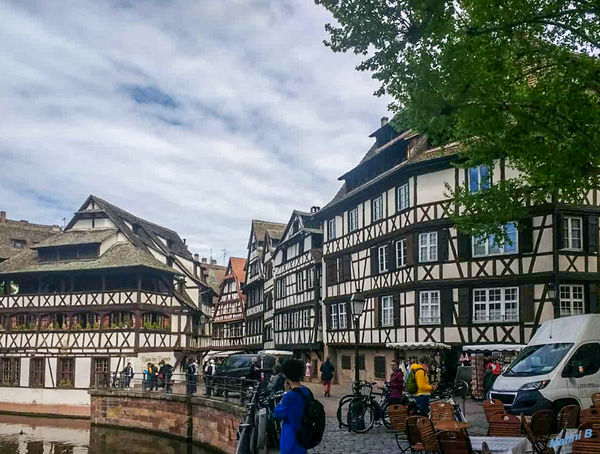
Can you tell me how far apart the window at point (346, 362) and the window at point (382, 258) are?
637 cm

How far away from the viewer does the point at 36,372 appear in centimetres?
4391

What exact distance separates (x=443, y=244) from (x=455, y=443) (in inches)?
858

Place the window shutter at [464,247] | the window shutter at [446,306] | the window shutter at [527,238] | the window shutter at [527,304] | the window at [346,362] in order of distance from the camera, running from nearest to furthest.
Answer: the window shutter at [527,304] → the window shutter at [527,238] → the window shutter at [464,247] → the window shutter at [446,306] → the window at [346,362]

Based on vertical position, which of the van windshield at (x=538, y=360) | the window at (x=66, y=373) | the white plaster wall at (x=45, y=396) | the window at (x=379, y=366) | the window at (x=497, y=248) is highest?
the window at (x=497, y=248)

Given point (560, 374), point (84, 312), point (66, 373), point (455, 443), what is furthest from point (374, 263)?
point (455, 443)

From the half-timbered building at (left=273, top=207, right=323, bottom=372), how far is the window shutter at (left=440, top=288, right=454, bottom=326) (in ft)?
45.6

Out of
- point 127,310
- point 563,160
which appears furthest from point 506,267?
point 127,310

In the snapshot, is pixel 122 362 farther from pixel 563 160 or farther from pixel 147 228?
pixel 563 160

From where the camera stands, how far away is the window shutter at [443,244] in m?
30.5

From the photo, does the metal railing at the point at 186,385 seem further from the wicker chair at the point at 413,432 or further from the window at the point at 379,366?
the wicker chair at the point at 413,432

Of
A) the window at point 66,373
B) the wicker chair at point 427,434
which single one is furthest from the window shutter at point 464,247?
the window at point 66,373

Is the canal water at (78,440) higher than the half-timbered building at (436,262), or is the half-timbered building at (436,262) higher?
the half-timbered building at (436,262)

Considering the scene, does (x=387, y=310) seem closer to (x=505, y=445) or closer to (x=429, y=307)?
(x=429, y=307)

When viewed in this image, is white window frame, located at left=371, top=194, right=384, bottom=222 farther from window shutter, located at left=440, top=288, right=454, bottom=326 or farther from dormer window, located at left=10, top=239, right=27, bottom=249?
dormer window, located at left=10, top=239, right=27, bottom=249
